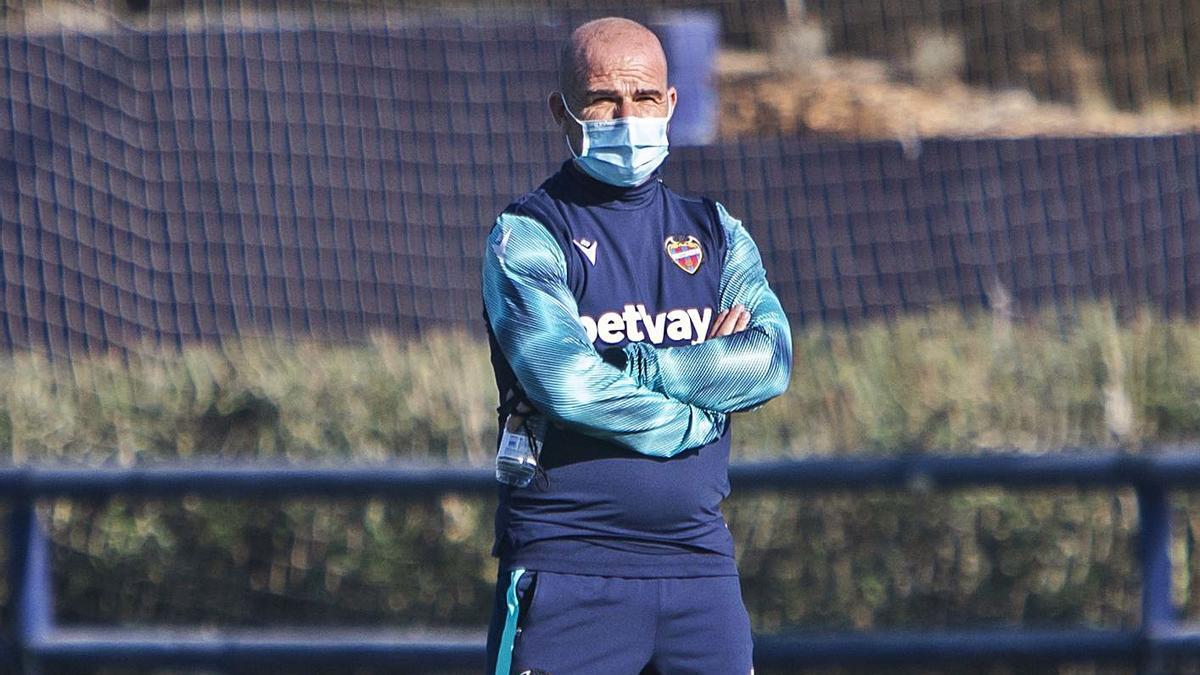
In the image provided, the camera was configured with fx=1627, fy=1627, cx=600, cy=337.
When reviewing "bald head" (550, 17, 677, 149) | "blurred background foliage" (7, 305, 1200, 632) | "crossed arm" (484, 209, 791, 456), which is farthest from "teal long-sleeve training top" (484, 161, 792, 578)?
"blurred background foliage" (7, 305, 1200, 632)

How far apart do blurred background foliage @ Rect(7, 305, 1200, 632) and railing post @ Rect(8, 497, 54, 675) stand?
0.15 meters

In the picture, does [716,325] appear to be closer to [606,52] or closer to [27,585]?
[606,52]

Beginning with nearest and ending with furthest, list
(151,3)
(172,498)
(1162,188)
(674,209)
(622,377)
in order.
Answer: (622,377), (674,209), (172,498), (1162,188), (151,3)

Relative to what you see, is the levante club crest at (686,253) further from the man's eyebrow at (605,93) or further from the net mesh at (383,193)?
the net mesh at (383,193)

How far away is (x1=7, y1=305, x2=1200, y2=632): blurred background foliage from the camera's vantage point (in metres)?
4.47

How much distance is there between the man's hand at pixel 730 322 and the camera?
3.09 meters

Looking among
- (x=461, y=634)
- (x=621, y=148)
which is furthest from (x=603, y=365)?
(x=461, y=634)

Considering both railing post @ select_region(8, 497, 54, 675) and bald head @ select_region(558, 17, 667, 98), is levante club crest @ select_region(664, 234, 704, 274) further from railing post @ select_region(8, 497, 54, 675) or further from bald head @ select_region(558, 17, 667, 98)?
railing post @ select_region(8, 497, 54, 675)

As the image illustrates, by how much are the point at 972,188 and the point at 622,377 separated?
4786mm

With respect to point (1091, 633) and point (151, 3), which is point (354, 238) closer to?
point (151, 3)

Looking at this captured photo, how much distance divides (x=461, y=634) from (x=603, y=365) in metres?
1.86

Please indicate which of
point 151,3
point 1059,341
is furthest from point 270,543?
point 151,3

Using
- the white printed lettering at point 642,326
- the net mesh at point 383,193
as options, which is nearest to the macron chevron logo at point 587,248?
the white printed lettering at point 642,326

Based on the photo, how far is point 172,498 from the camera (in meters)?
4.49
